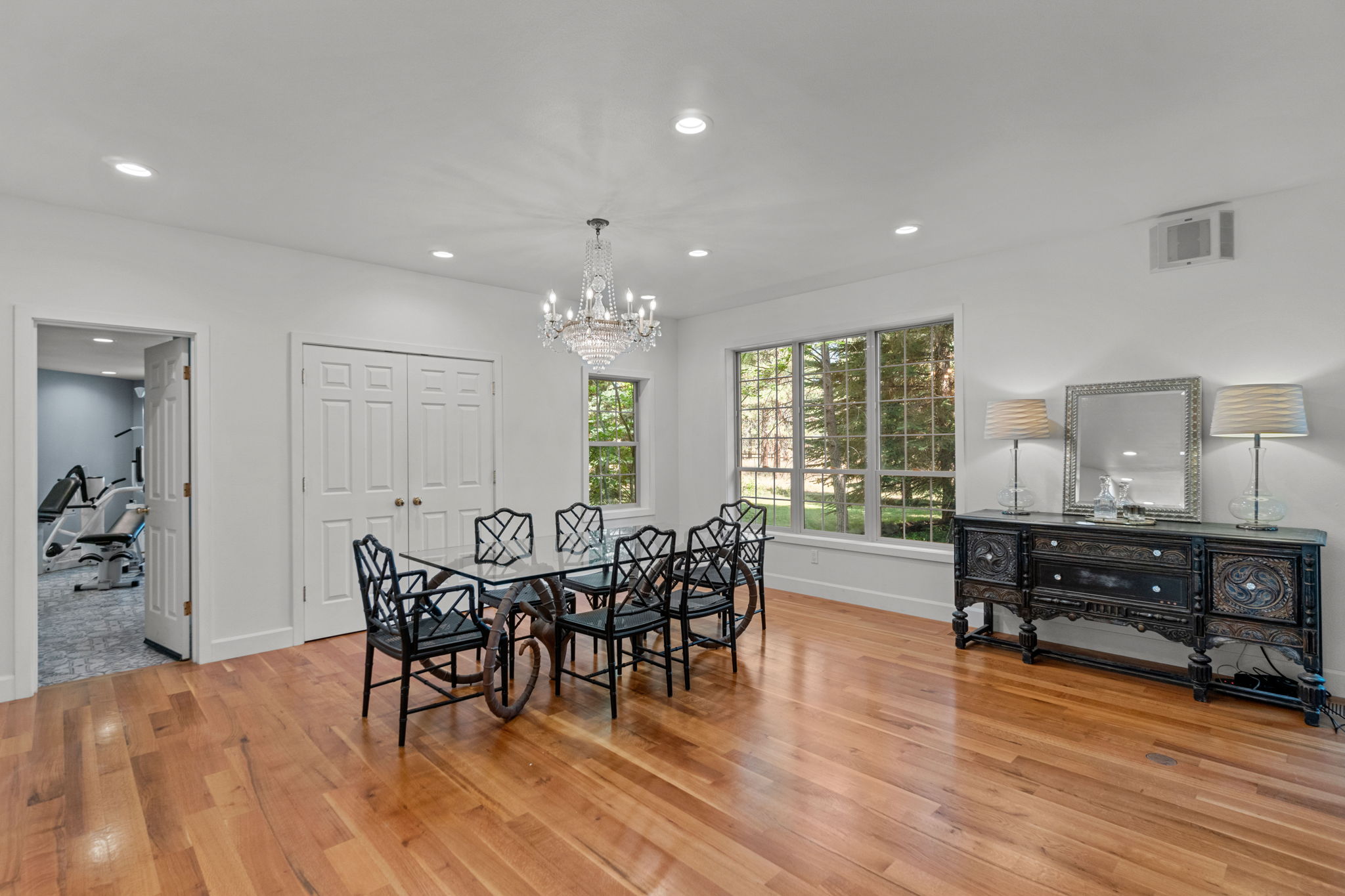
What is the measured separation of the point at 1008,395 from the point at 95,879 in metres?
5.17

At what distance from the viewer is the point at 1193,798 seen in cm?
255

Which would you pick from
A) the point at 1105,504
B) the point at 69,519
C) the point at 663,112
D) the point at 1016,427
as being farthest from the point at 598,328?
the point at 69,519

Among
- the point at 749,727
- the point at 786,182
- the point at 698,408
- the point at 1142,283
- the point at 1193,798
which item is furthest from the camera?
the point at 698,408

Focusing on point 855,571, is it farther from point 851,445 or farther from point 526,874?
point 526,874

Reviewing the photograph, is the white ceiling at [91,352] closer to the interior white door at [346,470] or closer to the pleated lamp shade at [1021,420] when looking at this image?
the interior white door at [346,470]

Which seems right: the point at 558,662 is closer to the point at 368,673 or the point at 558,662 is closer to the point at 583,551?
the point at 583,551

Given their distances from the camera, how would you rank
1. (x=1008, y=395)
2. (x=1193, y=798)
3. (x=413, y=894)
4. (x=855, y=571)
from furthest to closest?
(x=855, y=571), (x=1008, y=395), (x=1193, y=798), (x=413, y=894)

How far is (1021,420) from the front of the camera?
4340 millimetres

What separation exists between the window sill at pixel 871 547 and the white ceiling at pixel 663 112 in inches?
89.9

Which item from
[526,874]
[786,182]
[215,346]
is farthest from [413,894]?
[215,346]

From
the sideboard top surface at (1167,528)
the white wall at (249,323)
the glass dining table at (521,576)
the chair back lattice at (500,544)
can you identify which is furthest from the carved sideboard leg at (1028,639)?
the white wall at (249,323)

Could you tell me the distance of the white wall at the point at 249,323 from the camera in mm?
3705

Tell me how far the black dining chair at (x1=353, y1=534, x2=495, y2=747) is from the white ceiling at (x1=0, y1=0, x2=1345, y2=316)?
6.07 feet

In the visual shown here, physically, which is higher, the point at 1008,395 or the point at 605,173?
the point at 605,173
